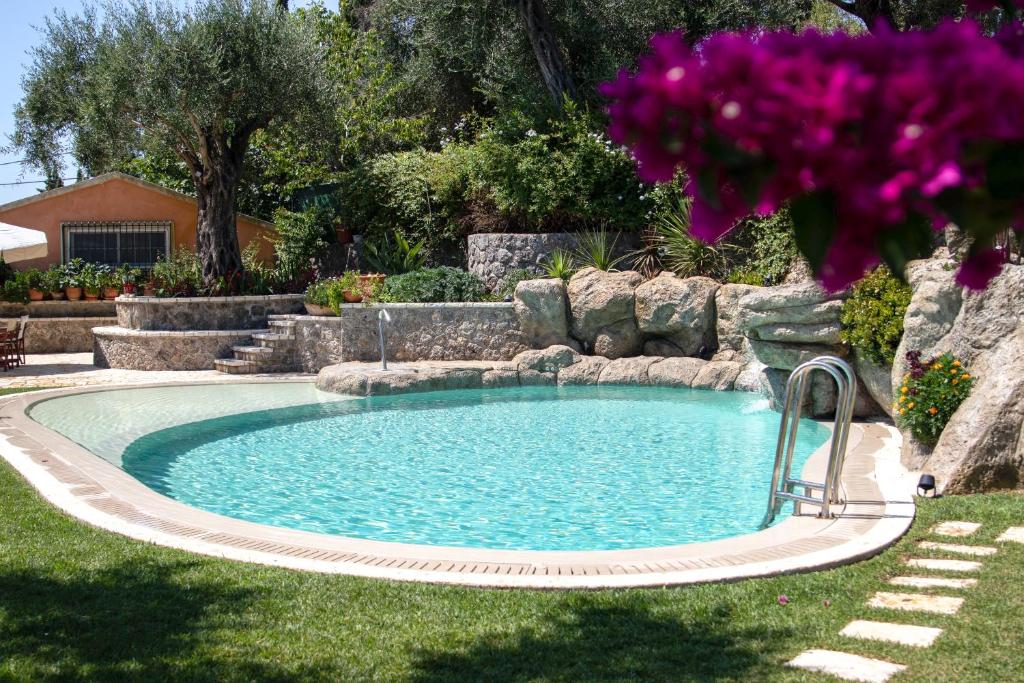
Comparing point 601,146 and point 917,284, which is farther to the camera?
point 601,146

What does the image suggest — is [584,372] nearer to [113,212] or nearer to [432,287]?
[432,287]

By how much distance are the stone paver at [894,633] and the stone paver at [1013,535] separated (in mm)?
1864

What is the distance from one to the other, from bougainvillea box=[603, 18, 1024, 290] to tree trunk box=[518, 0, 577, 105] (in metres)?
20.5

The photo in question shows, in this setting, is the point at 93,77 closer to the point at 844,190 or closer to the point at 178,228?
the point at 178,228

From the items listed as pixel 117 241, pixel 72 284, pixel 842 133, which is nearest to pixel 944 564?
pixel 842 133

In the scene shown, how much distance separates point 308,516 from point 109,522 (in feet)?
6.38

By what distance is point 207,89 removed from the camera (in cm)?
1733

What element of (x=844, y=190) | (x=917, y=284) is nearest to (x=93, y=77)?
(x=917, y=284)

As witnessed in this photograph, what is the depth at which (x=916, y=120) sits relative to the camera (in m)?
1.15

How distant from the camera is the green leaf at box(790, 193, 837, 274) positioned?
1264 mm

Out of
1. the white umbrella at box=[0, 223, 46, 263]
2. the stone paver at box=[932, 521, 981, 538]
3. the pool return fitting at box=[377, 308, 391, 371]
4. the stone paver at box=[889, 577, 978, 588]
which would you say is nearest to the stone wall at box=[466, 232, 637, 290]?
the pool return fitting at box=[377, 308, 391, 371]

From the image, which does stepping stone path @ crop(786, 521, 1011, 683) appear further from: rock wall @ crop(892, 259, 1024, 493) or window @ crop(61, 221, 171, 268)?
window @ crop(61, 221, 171, 268)

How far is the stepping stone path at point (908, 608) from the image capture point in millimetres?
4395

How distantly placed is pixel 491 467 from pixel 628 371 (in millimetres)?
6128
